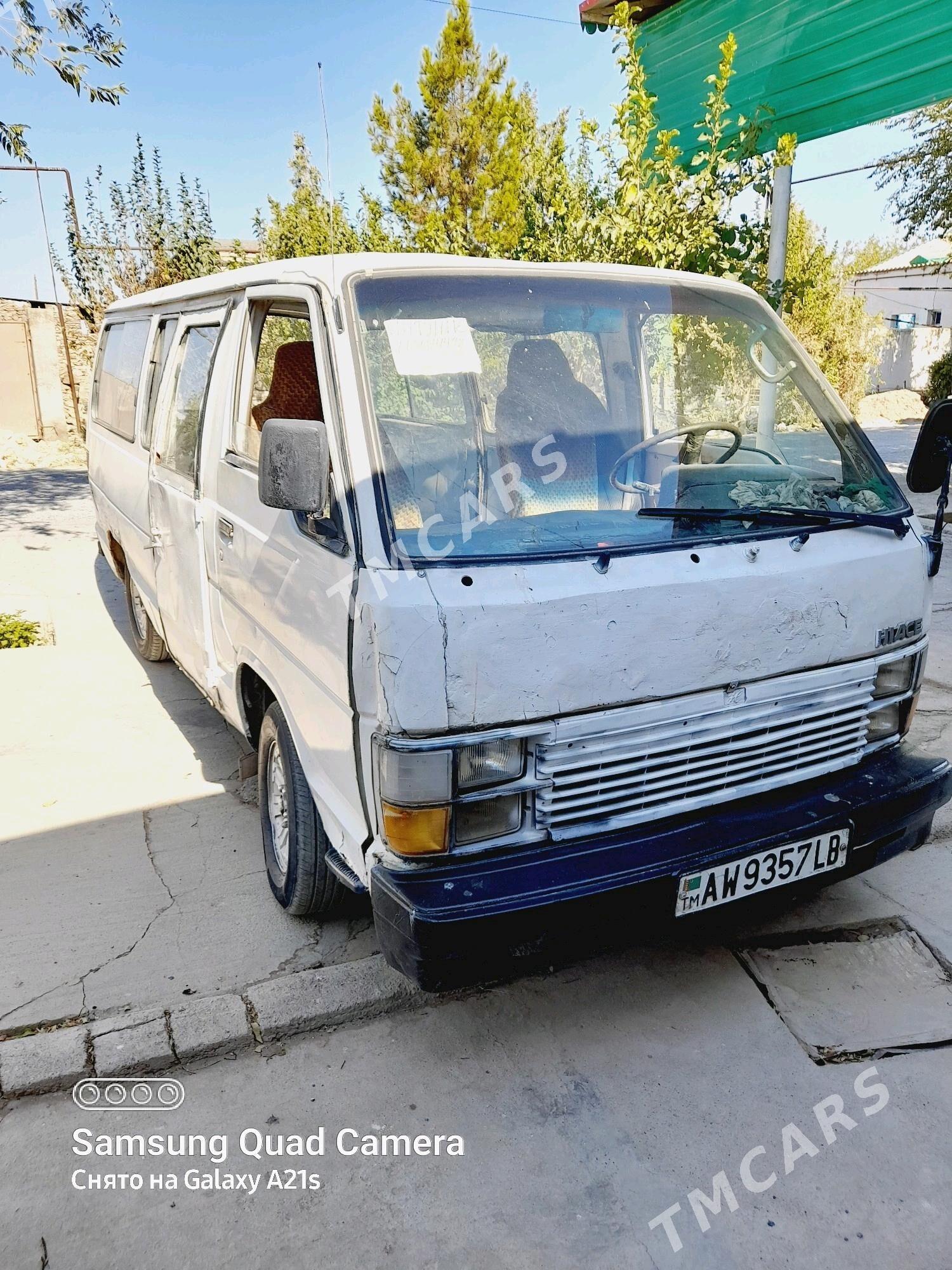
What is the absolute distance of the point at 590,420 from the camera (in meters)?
2.96

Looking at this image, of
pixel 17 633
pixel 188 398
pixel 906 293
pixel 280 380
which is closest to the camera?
pixel 280 380

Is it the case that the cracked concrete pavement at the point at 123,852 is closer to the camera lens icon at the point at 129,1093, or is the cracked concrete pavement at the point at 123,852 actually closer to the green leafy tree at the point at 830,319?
the camera lens icon at the point at 129,1093

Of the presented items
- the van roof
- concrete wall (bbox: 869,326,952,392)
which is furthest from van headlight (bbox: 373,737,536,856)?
concrete wall (bbox: 869,326,952,392)

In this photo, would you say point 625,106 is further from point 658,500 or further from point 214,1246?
point 214,1246

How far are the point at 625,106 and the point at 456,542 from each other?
5247 mm

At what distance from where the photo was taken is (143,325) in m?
4.95

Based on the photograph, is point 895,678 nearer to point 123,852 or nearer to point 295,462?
point 295,462

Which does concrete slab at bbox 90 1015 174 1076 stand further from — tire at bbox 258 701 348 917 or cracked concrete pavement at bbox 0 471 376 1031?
tire at bbox 258 701 348 917

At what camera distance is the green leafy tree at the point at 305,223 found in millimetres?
10570

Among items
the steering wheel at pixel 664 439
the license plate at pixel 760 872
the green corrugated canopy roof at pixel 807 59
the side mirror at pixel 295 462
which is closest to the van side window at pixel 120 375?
the side mirror at pixel 295 462

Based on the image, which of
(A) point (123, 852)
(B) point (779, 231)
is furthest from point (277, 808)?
(B) point (779, 231)

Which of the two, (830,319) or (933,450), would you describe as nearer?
(933,450)

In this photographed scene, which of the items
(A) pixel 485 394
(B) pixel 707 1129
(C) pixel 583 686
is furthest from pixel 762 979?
(A) pixel 485 394

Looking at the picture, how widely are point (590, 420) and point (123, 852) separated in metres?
2.51
